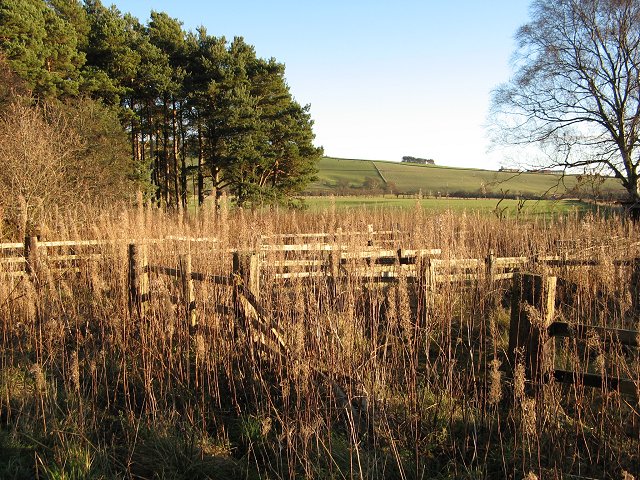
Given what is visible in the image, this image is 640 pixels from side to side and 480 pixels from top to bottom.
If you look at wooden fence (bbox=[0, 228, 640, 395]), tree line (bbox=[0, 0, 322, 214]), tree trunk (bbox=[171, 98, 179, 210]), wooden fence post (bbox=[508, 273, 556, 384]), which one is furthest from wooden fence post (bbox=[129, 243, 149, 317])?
tree trunk (bbox=[171, 98, 179, 210])

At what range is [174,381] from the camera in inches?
168

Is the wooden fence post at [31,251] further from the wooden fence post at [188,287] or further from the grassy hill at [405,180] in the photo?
the grassy hill at [405,180]

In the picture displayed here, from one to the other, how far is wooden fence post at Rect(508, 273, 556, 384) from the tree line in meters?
17.4

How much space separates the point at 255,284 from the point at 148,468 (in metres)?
1.86

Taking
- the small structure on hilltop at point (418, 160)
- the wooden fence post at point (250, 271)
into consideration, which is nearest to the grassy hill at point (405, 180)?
the small structure on hilltop at point (418, 160)

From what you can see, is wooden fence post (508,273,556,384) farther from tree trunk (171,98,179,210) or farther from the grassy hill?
the grassy hill

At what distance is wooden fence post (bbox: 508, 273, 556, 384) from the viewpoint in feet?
10.1

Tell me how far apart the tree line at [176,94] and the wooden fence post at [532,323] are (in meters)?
17.4

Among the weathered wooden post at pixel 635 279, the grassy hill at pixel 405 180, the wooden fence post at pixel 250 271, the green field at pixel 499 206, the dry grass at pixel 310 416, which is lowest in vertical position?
the dry grass at pixel 310 416

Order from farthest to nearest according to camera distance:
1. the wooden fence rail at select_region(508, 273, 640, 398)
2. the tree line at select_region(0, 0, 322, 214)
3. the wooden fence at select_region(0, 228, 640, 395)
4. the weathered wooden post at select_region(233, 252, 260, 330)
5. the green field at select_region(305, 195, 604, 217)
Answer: the tree line at select_region(0, 0, 322, 214), the green field at select_region(305, 195, 604, 217), the weathered wooden post at select_region(233, 252, 260, 330), the wooden fence at select_region(0, 228, 640, 395), the wooden fence rail at select_region(508, 273, 640, 398)

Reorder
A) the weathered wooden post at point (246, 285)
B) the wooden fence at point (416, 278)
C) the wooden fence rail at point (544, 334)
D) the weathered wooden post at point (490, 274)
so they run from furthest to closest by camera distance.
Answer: the weathered wooden post at point (490, 274) < the weathered wooden post at point (246, 285) < the wooden fence at point (416, 278) < the wooden fence rail at point (544, 334)

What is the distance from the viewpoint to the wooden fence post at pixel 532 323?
10.1 feet

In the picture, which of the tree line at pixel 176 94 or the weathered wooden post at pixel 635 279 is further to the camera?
the tree line at pixel 176 94

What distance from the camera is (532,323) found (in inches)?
117
